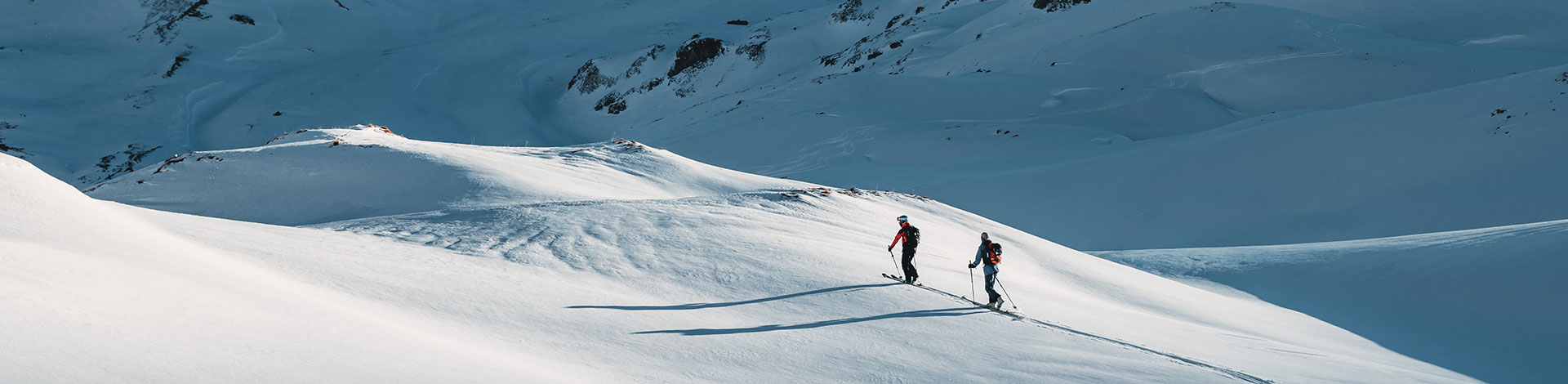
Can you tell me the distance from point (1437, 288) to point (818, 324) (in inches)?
469

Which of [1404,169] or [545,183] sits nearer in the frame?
[545,183]

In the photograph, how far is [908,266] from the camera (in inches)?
506

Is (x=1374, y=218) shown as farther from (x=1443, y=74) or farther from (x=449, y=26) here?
(x=449, y=26)

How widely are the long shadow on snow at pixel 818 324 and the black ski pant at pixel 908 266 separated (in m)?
1.12

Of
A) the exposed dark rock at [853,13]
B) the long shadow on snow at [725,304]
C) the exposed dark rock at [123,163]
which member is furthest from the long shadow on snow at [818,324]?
the exposed dark rock at [853,13]

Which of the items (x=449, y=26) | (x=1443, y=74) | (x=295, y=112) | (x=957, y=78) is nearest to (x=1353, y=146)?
(x=1443, y=74)

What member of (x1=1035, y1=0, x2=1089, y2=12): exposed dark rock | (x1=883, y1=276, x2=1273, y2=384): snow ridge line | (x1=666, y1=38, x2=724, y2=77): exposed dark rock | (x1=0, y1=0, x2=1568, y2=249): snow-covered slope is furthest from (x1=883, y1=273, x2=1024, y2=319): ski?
(x1=666, y1=38, x2=724, y2=77): exposed dark rock

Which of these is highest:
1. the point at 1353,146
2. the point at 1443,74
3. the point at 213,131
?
the point at 1443,74

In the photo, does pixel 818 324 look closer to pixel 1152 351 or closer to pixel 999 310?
pixel 999 310

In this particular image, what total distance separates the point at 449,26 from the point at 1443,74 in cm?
5992

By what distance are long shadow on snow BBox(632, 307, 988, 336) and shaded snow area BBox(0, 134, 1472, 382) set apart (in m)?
A: 0.04

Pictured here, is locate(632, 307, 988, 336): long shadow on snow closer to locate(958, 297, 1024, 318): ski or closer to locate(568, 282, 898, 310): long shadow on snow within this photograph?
locate(958, 297, 1024, 318): ski

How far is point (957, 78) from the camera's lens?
39.9m

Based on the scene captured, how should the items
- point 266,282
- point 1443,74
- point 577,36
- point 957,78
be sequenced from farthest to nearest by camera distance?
1. point 577,36
2. point 957,78
3. point 1443,74
4. point 266,282
